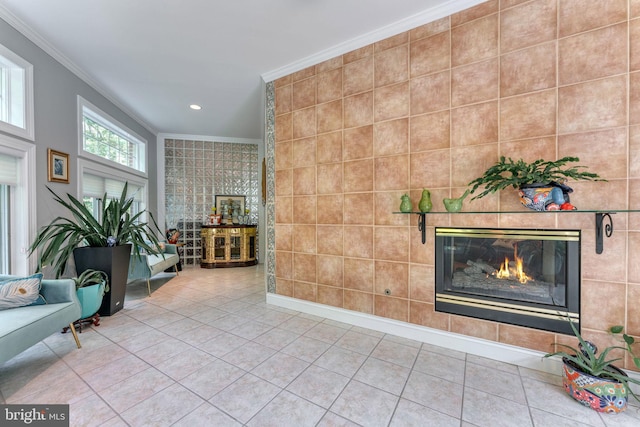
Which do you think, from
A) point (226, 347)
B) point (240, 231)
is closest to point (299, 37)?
point (226, 347)

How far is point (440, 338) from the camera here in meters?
2.13

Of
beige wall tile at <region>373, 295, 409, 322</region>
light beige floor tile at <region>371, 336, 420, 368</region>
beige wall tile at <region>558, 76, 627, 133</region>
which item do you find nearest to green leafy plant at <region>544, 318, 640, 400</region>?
light beige floor tile at <region>371, 336, 420, 368</region>

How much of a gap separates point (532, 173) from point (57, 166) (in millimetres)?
4318

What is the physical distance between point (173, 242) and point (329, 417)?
451 cm

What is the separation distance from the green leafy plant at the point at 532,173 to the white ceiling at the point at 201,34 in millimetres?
1329

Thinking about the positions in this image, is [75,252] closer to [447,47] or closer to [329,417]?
[329,417]

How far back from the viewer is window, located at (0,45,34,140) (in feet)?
7.45

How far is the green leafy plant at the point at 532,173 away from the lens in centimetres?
159

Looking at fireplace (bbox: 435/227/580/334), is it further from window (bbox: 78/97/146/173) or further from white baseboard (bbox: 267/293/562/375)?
window (bbox: 78/97/146/173)

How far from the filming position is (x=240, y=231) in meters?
5.30

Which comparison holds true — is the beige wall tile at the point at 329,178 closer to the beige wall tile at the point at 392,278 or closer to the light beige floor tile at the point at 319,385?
the beige wall tile at the point at 392,278

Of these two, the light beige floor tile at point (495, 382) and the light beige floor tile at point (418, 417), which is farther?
the light beige floor tile at point (495, 382)

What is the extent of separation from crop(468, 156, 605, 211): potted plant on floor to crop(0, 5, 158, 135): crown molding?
157 inches

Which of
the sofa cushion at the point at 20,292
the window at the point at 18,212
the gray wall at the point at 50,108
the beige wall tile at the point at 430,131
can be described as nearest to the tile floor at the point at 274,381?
the sofa cushion at the point at 20,292
